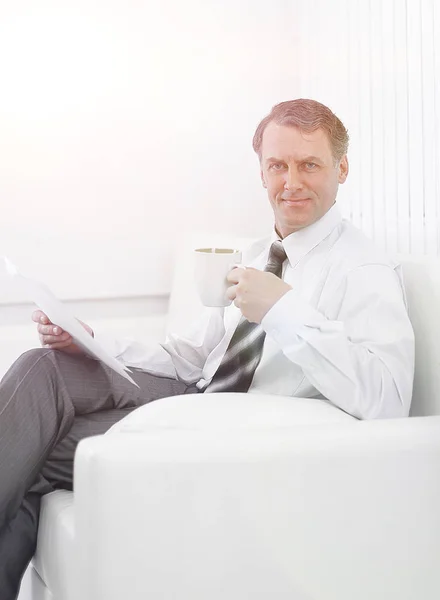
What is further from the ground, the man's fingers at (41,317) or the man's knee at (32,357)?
the man's fingers at (41,317)

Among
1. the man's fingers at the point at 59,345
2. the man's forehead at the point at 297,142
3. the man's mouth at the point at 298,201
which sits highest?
the man's forehead at the point at 297,142

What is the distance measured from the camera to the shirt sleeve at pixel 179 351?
1799mm

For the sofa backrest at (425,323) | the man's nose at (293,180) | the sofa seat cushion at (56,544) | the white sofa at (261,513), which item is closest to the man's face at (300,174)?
the man's nose at (293,180)

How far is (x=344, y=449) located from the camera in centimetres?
108

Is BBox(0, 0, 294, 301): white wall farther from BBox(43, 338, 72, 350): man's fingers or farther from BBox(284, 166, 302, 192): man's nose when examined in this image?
BBox(284, 166, 302, 192): man's nose

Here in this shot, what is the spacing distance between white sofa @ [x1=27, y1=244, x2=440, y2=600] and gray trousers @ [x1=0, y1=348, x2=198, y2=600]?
Answer: 263 mm

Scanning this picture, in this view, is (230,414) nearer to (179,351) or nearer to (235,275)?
(235,275)

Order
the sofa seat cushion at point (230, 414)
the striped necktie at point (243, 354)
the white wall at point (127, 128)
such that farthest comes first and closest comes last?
the white wall at point (127, 128)
the striped necktie at point (243, 354)
the sofa seat cushion at point (230, 414)

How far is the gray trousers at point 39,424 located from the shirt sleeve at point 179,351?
0.14m

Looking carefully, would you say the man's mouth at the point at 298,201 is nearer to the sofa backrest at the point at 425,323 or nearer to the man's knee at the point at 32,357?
the sofa backrest at the point at 425,323

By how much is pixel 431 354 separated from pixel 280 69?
5.98ft

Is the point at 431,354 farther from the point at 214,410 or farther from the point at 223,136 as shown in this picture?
the point at 223,136

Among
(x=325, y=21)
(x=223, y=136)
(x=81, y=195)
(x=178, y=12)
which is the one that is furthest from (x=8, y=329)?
(x=325, y=21)

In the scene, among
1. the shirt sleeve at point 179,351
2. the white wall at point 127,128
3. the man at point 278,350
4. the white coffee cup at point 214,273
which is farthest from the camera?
the white wall at point 127,128
